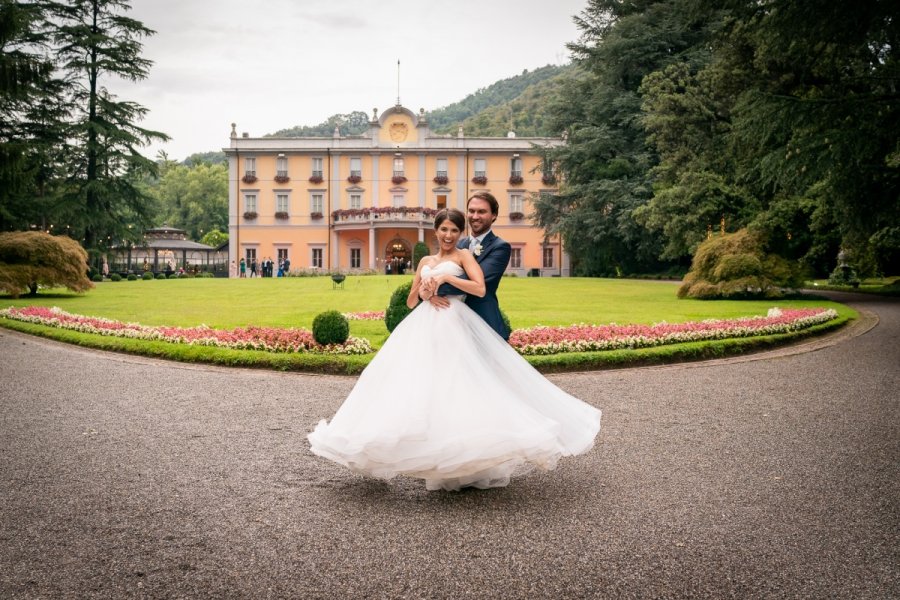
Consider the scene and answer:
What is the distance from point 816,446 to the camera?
500 cm

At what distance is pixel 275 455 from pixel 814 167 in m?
9.88

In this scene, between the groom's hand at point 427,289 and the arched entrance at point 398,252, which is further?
the arched entrance at point 398,252

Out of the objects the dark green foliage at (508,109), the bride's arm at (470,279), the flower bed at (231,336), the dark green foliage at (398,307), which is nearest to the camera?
the bride's arm at (470,279)

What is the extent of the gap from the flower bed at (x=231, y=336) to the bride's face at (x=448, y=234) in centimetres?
556

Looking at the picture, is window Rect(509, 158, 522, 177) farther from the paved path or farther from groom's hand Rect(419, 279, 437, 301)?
groom's hand Rect(419, 279, 437, 301)

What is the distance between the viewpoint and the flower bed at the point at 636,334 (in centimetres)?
955

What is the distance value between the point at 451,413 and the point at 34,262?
19439 millimetres

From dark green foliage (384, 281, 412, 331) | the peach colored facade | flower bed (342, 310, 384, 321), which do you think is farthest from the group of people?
dark green foliage (384, 281, 412, 331)

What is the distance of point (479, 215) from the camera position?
404 centimetres

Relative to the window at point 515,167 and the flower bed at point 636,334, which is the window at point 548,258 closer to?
the window at point 515,167

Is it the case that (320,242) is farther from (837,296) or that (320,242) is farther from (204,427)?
(204,427)

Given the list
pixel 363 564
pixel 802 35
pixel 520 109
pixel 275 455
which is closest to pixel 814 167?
pixel 802 35

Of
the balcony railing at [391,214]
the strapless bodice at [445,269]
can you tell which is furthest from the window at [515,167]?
the strapless bodice at [445,269]

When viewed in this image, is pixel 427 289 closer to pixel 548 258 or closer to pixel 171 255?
pixel 548 258
